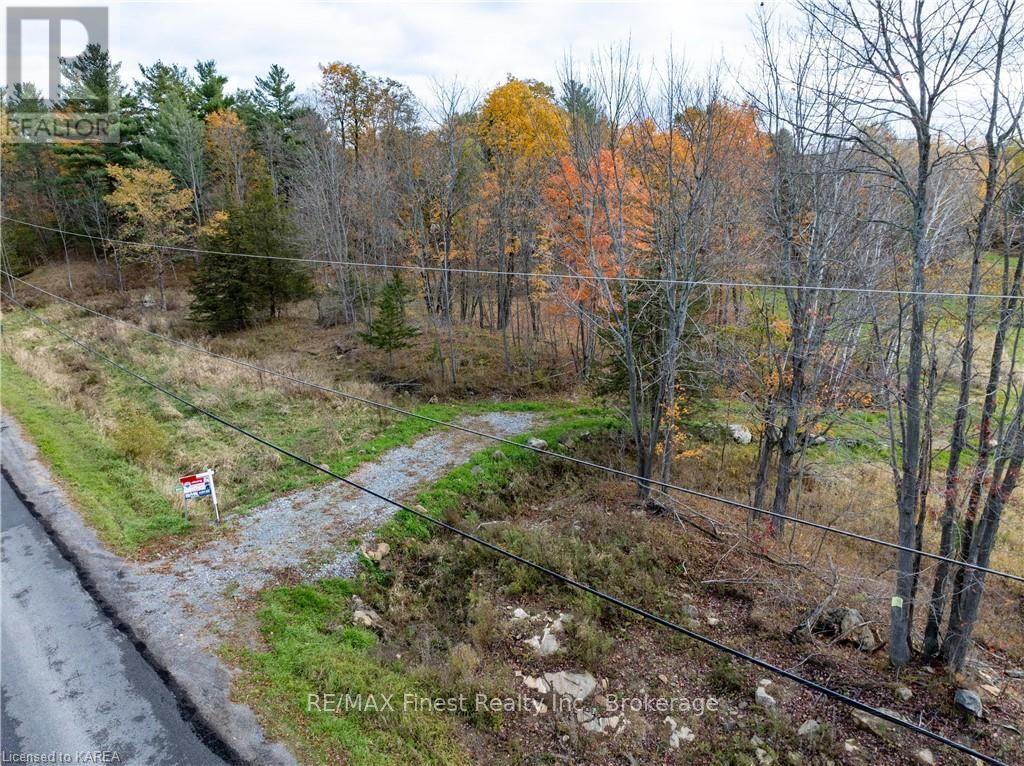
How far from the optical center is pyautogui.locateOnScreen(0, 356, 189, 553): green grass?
30.8 ft

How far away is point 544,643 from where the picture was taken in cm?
784

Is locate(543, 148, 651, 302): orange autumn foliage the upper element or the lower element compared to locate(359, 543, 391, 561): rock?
upper

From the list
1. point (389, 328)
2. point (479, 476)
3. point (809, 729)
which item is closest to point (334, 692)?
point (809, 729)

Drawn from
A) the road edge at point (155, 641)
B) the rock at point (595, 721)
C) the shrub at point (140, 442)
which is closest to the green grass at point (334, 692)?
the road edge at point (155, 641)

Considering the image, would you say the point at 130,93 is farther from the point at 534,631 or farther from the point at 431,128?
the point at 534,631

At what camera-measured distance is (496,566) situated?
9.80 meters

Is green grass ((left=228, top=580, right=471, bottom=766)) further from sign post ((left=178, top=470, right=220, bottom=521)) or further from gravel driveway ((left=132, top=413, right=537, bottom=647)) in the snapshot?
sign post ((left=178, top=470, right=220, bottom=521))

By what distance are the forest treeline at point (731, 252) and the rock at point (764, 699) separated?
2.17m

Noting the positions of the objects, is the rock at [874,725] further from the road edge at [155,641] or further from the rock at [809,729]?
the road edge at [155,641]

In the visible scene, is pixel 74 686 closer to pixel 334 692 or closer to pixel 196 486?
pixel 334 692

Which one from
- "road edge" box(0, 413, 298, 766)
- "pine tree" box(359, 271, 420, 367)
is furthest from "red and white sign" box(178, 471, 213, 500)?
"pine tree" box(359, 271, 420, 367)

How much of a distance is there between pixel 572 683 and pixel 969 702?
15.7 feet

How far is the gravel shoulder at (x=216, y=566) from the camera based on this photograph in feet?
20.7

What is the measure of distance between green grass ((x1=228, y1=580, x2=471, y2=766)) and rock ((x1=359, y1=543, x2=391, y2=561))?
1.82 meters
